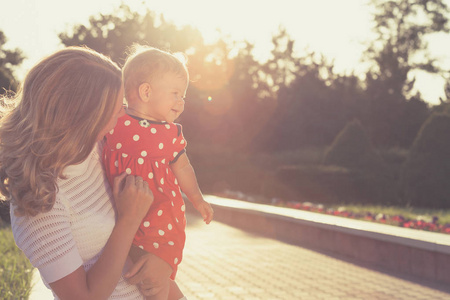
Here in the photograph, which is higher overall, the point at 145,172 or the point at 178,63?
the point at 178,63

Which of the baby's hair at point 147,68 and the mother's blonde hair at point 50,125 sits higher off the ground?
the baby's hair at point 147,68

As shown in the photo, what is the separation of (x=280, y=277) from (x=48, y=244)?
660 centimetres

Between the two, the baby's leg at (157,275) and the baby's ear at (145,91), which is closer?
the baby's leg at (157,275)

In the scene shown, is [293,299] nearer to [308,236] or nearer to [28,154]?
[308,236]

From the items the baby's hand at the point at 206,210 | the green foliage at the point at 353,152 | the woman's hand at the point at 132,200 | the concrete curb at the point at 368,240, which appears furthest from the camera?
the green foliage at the point at 353,152

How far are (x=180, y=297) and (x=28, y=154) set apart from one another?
0.88 m

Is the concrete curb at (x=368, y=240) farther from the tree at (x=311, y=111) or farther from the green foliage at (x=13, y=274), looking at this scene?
the tree at (x=311, y=111)

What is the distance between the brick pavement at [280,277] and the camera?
719cm

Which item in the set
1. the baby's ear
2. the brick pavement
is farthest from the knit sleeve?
the brick pavement

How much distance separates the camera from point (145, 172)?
2312 millimetres

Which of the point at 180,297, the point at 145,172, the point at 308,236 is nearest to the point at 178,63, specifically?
the point at 145,172

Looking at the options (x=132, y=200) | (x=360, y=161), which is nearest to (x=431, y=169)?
(x=360, y=161)

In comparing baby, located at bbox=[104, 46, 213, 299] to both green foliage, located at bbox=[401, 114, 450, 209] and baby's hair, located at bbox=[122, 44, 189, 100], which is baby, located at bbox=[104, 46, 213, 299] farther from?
green foliage, located at bbox=[401, 114, 450, 209]

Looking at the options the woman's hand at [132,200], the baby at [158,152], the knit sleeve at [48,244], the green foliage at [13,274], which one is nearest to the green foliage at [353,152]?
the green foliage at [13,274]
